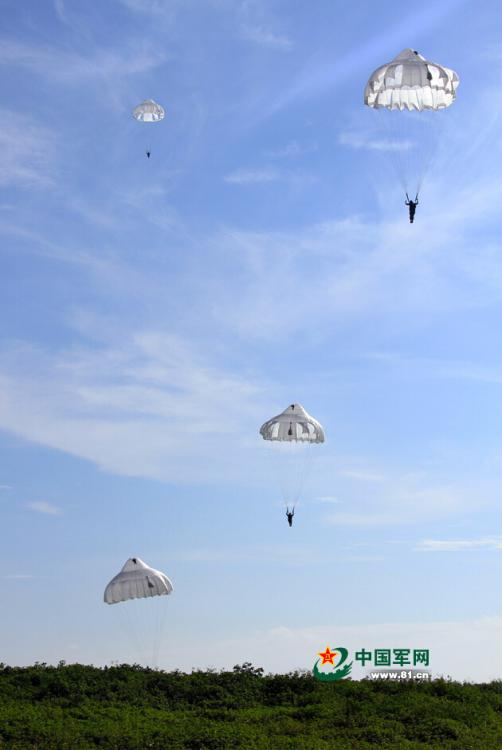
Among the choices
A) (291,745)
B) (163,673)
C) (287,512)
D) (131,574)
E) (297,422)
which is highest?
(297,422)

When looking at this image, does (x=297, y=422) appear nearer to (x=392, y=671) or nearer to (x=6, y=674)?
(x=392, y=671)

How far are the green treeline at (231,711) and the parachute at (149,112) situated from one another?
24.3 m

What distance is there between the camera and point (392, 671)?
37.4 meters

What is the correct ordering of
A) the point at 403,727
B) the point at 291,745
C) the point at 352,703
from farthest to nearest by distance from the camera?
the point at 352,703, the point at 403,727, the point at 291,745

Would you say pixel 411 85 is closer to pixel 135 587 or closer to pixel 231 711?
pixel 135 587

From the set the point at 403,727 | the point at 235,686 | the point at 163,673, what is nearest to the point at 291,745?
the point at 403,727

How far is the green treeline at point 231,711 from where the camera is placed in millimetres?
30109

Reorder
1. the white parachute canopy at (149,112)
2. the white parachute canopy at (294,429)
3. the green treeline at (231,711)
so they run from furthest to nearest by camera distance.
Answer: the white parachute canopy at (149,112)
the white parachute canopy at (294,429)
the green treeline at (231,711)

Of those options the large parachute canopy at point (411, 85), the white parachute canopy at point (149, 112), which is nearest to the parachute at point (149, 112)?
the white parachute canopy at point (149, 112)

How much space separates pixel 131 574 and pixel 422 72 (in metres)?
20.3

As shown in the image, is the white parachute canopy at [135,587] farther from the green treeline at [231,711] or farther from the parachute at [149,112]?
the parachute at [149,112]

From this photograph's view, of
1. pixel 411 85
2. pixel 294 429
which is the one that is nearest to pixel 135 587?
pixel 294 429

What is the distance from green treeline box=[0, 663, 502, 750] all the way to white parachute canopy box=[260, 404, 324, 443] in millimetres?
9652

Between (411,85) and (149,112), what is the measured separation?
17.2 meters
